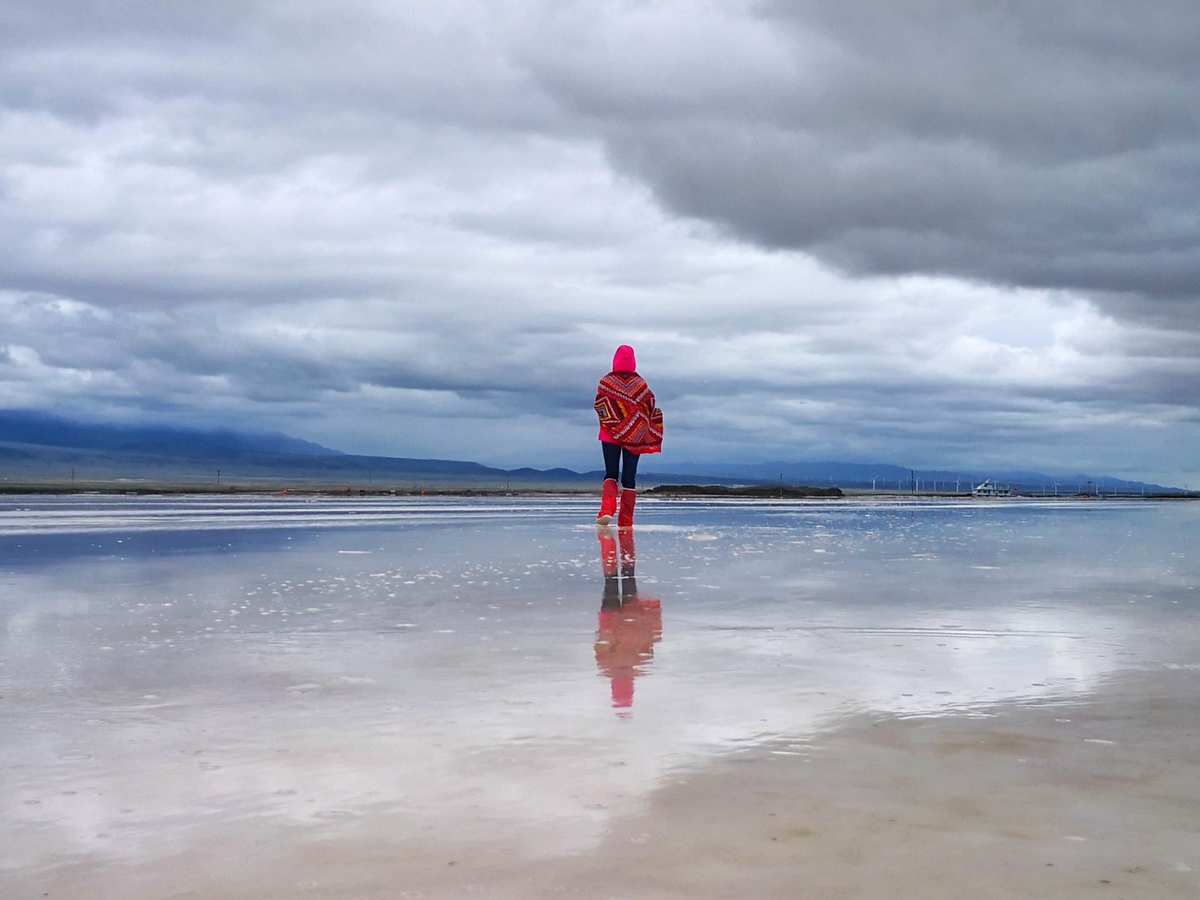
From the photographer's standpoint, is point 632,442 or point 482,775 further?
point 632,442

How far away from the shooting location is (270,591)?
1174cm

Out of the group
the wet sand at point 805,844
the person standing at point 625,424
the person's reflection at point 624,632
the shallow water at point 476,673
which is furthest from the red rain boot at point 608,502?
the wet sand at point 805,844

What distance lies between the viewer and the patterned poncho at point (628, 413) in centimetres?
2411

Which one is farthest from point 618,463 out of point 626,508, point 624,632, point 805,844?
point 805,844

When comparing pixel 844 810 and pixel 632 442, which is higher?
pixel 632 442

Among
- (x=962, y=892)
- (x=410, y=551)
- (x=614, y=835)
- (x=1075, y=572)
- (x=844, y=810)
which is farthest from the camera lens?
(x=410, y=551)

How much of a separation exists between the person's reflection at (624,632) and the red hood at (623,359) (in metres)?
10.7

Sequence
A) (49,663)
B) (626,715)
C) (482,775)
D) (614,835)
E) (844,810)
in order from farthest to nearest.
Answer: (49,663) → (626,715) → (482,775) → (844,810) → (614,835)

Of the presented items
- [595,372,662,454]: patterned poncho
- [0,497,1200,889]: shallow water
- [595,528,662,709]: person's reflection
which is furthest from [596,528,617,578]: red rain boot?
[595,372,662,454]: patterned poncho

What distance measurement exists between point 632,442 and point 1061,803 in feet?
65.6

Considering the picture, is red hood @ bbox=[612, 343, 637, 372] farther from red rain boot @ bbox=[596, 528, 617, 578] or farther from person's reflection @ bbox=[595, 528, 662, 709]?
person's reflection @ bbox=[595, 528, 662, 709]

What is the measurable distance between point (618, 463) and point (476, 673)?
58.3 ft

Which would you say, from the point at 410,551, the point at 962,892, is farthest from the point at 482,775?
the point at 410,551

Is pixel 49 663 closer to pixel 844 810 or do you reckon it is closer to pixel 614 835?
pixel 614 835
